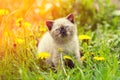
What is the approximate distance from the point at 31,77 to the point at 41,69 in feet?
1.45

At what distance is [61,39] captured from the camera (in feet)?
16.6

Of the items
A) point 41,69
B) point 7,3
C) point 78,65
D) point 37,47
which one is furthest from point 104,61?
point 7,3

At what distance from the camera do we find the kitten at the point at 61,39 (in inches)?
197

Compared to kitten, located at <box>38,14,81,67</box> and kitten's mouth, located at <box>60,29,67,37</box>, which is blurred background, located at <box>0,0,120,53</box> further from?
kitten's mouth, located at <box>60,29,67,37</box>

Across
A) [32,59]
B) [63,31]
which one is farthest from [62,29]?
[32,59]

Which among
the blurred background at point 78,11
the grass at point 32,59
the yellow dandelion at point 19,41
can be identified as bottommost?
the grass at point 32,59

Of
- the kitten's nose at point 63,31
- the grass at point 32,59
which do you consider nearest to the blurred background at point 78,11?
the grass at point 32,59

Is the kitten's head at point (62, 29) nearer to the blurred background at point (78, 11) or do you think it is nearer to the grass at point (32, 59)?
the grass at point (32, 59)

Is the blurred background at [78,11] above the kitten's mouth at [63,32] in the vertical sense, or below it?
above

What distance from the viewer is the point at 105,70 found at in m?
4.45

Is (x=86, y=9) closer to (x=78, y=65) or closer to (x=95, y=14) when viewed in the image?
(x=95, y=14)

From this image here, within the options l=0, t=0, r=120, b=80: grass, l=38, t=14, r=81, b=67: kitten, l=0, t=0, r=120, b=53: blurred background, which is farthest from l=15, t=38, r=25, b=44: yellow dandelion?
l=0, t=0, r=120, b=53: blurred background

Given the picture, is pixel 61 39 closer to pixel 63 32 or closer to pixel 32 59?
pixel 63 32

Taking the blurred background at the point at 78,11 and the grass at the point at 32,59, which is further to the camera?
the blurred background at the point at 78,11
